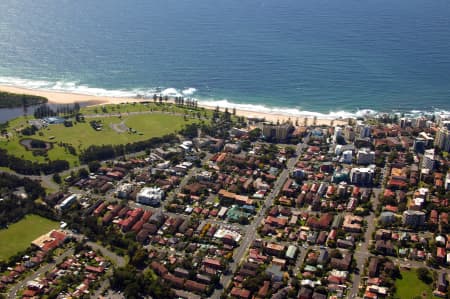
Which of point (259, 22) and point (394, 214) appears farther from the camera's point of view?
point (259, 22)

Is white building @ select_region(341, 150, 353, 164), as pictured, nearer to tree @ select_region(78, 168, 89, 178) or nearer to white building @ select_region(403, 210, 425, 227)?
white building @ select_region(403, 210, 425, 227)

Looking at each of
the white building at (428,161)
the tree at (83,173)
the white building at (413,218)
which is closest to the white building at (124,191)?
the tree at (83,173)

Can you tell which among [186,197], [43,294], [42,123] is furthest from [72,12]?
[43,294]

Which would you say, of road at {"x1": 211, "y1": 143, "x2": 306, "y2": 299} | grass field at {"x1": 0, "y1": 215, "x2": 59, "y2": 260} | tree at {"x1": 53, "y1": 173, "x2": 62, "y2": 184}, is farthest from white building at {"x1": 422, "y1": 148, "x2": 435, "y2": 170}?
tree at {"x1": 53, "y1": 173, "x2": 62, "y2": 184}

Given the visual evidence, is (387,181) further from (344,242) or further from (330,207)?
(344,242)

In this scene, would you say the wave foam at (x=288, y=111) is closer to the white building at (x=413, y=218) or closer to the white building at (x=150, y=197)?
the white building at (x=413, y=218)

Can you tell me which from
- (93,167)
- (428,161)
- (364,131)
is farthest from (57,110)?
(428,161)

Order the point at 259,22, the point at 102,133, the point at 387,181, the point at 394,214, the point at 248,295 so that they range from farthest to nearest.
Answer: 1. the point at 259,22
2. the point at 102,133
3. the point at 387,181
4. the point at 394,214
5. the point at 248,295
